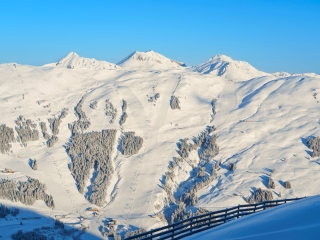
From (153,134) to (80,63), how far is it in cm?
4066

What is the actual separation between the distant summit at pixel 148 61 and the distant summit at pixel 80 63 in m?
4.89

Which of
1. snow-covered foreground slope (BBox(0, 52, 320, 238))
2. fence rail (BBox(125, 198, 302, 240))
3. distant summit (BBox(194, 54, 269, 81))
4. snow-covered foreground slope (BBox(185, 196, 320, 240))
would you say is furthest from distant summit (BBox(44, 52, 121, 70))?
snow-covered foreground slope (BBox(185, 196, 320, 240))

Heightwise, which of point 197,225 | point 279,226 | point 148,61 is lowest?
point 197,225

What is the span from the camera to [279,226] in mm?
11523

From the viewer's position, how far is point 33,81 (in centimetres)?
5344

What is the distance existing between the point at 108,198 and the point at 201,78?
30011 millimetres

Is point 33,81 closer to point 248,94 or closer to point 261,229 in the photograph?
point 248,94

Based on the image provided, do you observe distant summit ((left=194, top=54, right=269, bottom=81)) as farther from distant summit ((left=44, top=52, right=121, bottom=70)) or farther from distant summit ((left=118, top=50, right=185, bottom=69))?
distant summit ((left=44, top=52, right=121, bottom=70))

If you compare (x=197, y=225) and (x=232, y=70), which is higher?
(x=232, y=70)

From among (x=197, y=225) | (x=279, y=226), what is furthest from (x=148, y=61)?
(x=279, y=226)

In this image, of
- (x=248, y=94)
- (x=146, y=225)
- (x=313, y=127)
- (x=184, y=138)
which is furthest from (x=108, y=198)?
Result: (x=248, y=94)

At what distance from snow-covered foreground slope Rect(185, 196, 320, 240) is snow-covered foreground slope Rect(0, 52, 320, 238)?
1783 centimetres

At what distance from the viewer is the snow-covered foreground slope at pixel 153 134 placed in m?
33.9

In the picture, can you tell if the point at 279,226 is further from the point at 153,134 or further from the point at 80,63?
the point at 80,63
